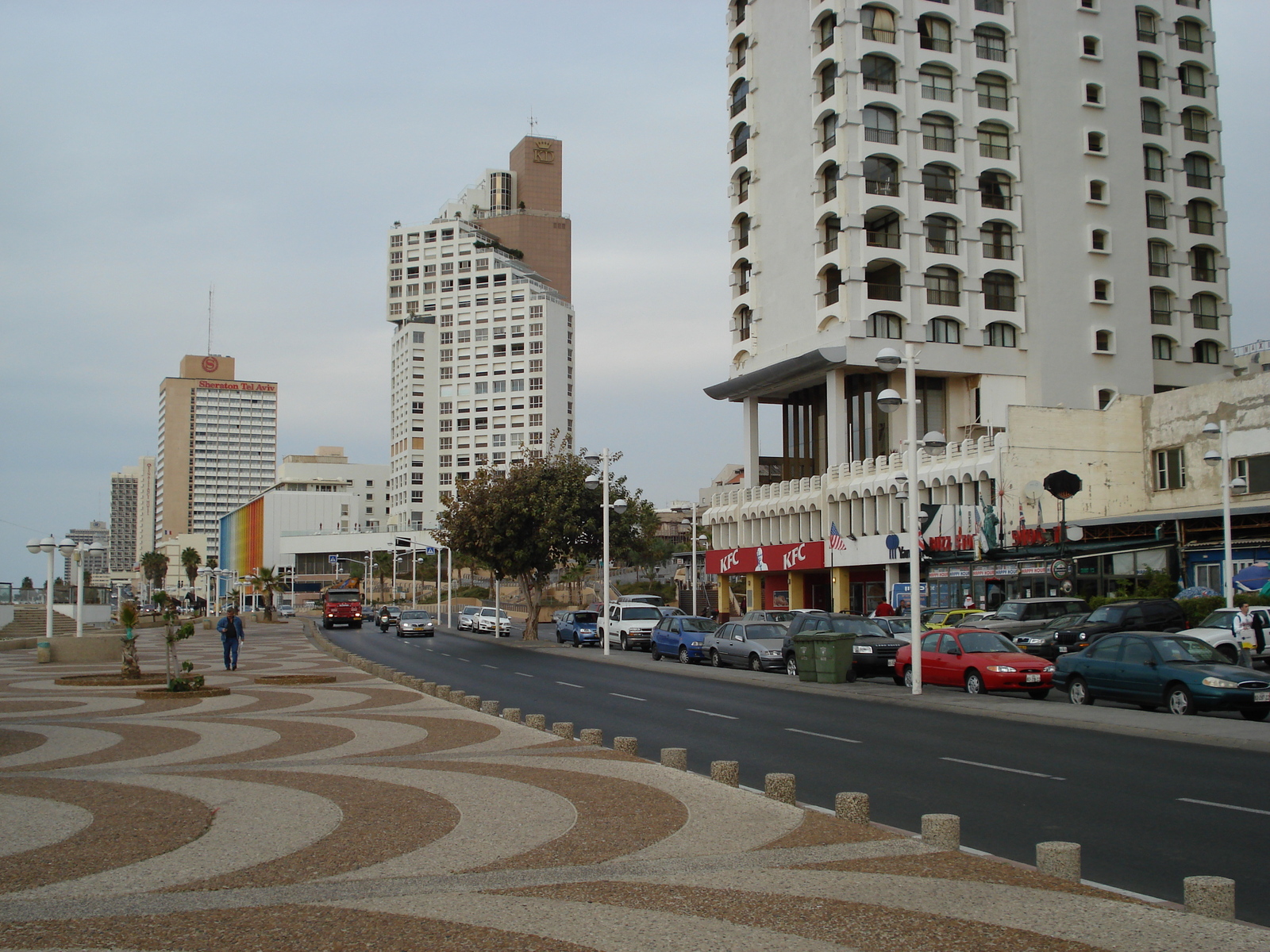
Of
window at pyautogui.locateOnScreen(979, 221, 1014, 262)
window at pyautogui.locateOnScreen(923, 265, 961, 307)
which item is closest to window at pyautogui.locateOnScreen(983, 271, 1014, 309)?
window at pyautogui.locateOnScreen(979, 221, 1014, 262)

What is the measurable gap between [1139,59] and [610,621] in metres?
49.3

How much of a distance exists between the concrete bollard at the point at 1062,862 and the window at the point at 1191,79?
73907 mm

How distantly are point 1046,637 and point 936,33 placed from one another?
47267mm

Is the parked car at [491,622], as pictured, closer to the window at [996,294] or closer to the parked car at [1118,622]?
the window at [996,294]

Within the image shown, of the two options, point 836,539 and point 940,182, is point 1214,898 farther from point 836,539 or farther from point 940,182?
point 940,182

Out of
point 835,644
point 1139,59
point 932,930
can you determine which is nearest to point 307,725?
point 932,930

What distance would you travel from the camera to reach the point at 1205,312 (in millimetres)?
69812

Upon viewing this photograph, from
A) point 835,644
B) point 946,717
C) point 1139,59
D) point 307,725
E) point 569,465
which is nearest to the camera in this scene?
point 307,725

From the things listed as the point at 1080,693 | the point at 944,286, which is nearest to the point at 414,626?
the point at 944,286

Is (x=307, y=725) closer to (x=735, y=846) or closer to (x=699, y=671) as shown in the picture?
(x=735, y=846)

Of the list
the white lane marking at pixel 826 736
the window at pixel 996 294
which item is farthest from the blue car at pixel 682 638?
the window at pixel 996 294

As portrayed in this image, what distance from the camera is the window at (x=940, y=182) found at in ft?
211

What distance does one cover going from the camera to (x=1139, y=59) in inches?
2702

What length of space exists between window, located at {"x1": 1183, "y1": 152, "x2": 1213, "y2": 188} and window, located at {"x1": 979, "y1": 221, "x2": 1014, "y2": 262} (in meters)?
13.3
